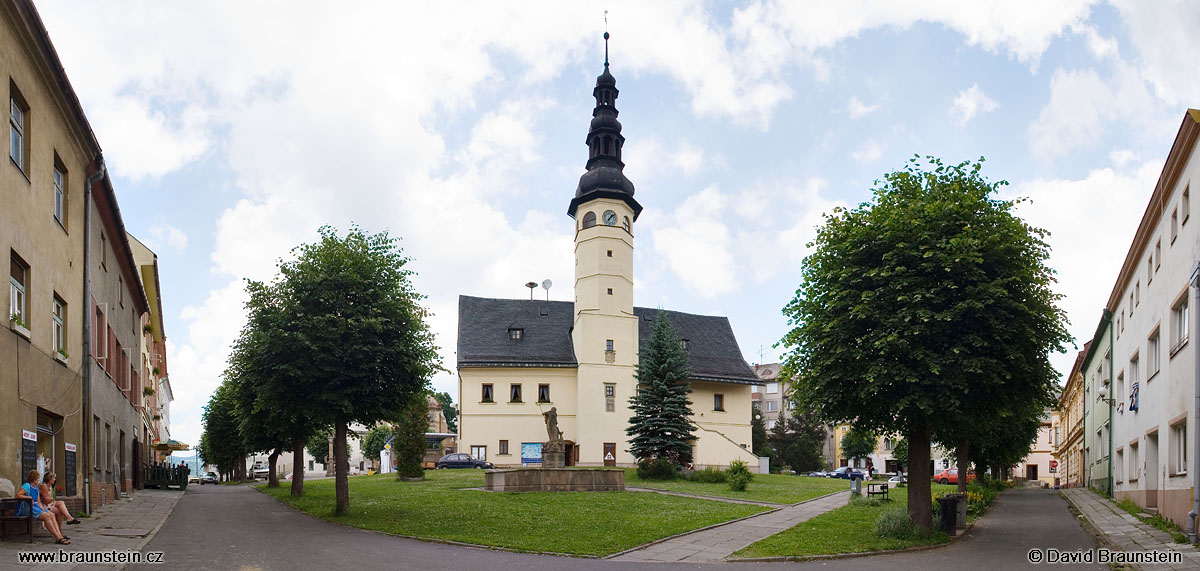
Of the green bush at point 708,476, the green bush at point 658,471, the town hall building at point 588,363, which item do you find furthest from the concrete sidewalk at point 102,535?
the town hall building at point 588,363

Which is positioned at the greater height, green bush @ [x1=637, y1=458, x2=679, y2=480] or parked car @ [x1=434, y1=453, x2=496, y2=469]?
green bush @ [x1=637, y1=458, x2=679, y2=480]

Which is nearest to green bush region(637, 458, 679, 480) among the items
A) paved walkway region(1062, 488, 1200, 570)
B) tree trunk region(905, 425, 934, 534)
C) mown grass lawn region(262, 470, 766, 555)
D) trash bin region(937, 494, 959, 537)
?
mown grass lawn region(262, 470, 766, 555)

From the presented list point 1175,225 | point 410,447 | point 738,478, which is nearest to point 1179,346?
point 1175,225

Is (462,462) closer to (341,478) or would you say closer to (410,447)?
(410,447)

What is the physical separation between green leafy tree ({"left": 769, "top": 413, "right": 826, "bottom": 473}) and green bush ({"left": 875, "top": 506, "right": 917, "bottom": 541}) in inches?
2610

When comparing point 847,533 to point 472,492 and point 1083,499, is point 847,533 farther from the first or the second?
point 1083,499

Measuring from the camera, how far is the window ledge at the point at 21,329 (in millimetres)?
15492

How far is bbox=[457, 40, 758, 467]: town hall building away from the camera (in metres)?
56.9

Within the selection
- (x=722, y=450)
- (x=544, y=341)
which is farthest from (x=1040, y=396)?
(x=544, y=341)

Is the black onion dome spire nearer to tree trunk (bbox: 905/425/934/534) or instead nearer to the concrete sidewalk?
the concrete sidewalk

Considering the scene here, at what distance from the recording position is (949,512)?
2048cm

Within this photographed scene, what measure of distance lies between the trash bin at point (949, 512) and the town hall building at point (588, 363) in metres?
34.7

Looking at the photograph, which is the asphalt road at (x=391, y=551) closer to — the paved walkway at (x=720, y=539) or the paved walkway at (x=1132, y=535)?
the paved walkway at (x=1132, y=535)

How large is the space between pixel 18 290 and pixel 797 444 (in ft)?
253
